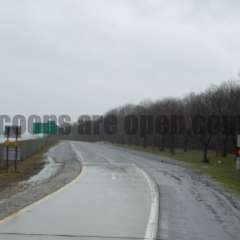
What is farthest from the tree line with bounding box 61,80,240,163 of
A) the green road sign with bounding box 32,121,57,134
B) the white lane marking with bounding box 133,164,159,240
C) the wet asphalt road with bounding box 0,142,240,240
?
the white lane marking with bounding box 133,164,159,240

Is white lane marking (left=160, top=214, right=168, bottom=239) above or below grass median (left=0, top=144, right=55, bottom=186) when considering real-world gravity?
above

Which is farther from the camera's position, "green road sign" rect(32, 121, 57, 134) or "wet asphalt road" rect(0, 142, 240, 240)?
"green road sign" rect(32, 121, 57, 134)

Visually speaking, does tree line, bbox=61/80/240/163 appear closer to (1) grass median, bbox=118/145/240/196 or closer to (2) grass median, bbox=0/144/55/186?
(1) grass median, bbox=118/145/240/196

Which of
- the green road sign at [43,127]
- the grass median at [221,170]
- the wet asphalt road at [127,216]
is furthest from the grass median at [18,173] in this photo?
the green road sign at [43,127]

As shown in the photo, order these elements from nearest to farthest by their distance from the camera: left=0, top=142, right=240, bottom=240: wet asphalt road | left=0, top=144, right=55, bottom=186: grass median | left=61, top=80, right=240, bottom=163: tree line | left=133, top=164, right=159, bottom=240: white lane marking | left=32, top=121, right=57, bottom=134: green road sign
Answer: left=133, top=164, right=159, bottom=240: white lane marking < left=0, top=142, right=240, bottom=240: wet asphalt road < left=0, top=144, right=55, bottom=186: grass median < left=61, top=80, right=240, bottom=163: tree line < left=32, top=121, right=57, bottom=134: green road sign

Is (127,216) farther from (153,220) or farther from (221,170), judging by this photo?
(221,170)

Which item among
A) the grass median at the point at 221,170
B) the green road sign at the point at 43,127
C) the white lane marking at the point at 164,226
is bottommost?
the grass median at the point at 221,170

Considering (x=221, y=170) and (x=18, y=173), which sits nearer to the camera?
(x=18, y=173)

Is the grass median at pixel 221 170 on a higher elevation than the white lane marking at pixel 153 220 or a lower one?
lower

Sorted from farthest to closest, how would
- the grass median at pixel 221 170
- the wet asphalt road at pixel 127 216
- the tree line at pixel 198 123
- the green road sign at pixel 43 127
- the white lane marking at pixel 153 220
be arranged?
the green road sign at pixel 43 127
the tree line at pixel 198 123
the grass median at pixel 221 170
the wet asphalt road at pixel 127 216
the white lane marking at pixel 153 220

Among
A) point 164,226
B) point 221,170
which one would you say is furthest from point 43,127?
point 164,226

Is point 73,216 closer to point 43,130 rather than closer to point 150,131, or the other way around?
point 43,130

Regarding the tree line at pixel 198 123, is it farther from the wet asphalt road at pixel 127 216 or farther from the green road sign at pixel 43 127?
the wet asphalt road at pixel 127 216

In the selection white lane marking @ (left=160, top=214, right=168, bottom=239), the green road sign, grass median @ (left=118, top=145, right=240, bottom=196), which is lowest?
grass median @ (left=118, top=145, right=240, bottom=196)
